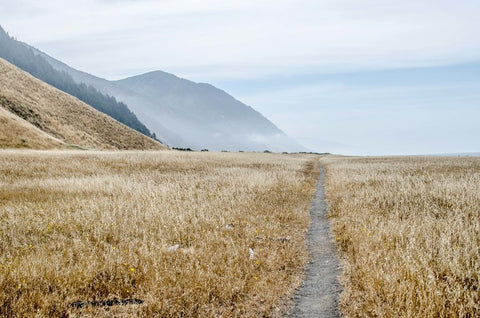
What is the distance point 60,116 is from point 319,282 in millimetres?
99918

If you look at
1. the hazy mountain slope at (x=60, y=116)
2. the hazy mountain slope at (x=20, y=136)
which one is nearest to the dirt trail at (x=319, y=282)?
the hazy mountain slope at (x=20, y=136)

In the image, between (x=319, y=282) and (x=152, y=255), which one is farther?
(x=152, y=255)

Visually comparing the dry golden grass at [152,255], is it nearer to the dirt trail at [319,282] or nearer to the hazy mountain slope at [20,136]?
the dirt trail at [319,282]

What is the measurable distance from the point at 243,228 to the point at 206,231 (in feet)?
3.46

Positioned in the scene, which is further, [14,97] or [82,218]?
[14,97]

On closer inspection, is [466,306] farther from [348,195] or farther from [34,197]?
[34,197]

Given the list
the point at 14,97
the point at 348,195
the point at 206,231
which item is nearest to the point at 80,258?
the point at 206,231

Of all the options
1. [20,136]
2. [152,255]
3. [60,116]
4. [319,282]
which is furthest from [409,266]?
[60,116]

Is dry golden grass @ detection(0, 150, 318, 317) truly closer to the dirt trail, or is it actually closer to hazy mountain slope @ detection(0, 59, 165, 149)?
the dirt trail

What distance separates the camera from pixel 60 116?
92625 millimetres

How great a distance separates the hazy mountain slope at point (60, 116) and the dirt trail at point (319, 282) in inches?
3198

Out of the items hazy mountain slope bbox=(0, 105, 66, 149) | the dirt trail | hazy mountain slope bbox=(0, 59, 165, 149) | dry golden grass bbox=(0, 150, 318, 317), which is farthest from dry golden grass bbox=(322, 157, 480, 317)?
hazy mountain slope bbox=(0, 59, 165, 149)

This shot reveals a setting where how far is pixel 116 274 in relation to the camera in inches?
248

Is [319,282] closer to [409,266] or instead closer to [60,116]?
[409,266]
